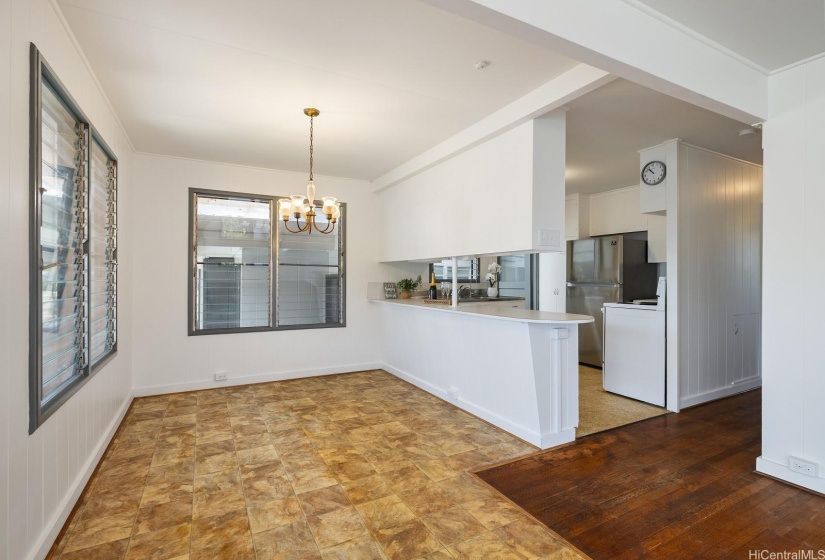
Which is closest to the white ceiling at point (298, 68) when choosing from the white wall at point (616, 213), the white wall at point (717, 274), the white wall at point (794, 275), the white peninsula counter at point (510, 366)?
the white wall at point (794, 275)

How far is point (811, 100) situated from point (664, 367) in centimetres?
243

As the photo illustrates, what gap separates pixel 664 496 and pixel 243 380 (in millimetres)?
4225

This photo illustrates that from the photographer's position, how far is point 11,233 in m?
1.60

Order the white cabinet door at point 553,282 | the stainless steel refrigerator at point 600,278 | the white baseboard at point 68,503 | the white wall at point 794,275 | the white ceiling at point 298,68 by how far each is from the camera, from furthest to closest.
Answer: the white cabinet door at point 553,282 < the stainless steel refrigerator at point 600,278 < the white wall at point 794,275 < the white ceiling at point 298,68 < the white baseboard at point 68,503

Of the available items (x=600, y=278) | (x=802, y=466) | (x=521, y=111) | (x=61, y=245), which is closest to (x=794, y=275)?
(x=802, y=466)

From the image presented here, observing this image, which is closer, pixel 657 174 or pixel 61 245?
pixel 61 245

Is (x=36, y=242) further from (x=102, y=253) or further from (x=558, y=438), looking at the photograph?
(x=558, y=438)

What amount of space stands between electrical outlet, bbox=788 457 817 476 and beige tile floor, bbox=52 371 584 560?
1.53 metres

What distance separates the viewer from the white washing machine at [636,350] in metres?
4.02

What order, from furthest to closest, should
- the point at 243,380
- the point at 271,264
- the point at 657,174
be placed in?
the point at 271,264 < the point at 243,380 < the point at 657,174

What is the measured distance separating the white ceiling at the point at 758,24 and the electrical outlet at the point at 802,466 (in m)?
2.37

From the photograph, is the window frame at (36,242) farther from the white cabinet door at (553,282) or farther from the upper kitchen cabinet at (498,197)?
the white cabinet door at (553,282)

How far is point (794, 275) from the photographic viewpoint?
2521 millimetres

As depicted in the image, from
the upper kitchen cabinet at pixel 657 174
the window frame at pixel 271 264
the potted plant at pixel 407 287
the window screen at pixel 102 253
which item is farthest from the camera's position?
the potted plant at pixel 407 287
